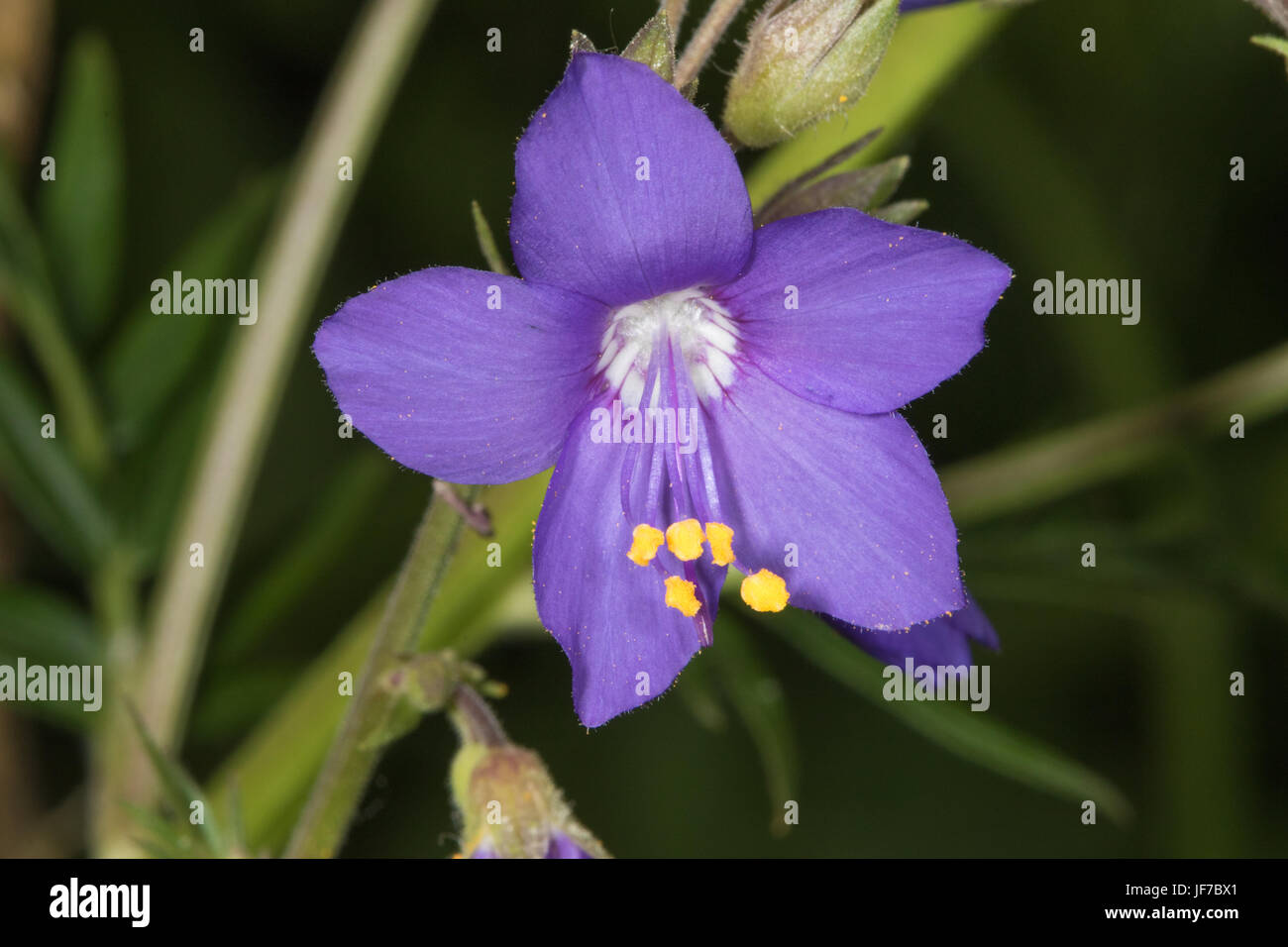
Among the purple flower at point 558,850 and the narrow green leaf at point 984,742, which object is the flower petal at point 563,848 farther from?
the narrow green leaf at point 984,742

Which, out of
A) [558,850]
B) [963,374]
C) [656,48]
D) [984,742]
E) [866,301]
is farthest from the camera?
[963,374]

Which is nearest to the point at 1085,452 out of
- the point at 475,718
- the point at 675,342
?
the point at 675,342

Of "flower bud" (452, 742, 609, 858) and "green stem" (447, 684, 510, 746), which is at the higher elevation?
"green stem" (447, 684, 510, 746)

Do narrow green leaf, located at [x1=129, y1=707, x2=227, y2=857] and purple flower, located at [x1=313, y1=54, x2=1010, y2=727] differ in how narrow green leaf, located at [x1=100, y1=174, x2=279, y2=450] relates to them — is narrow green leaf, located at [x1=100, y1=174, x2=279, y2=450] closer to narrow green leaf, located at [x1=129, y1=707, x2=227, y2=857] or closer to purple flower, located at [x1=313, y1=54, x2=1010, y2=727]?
narrow green leaf, located at [x1=129, y1=707, x2=227, y2=857]

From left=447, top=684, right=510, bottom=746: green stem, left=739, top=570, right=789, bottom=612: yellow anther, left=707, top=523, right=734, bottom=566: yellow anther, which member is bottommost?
left=447, top=684, right=510, bottom=746: green stem

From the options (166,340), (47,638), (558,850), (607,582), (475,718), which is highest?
(166,340)

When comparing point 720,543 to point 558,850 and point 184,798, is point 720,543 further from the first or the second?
point 184,798

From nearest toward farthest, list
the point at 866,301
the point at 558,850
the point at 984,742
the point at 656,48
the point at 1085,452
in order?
the point at 656,48 < the point at 866,301 < the point at 558,850 < the point at 984,742 < the point at 1085,452

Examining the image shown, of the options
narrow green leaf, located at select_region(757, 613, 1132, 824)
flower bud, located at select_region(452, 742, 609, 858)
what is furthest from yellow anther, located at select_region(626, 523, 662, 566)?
narrow green leaf, located at select_region(757, 613, 1132, 824)
